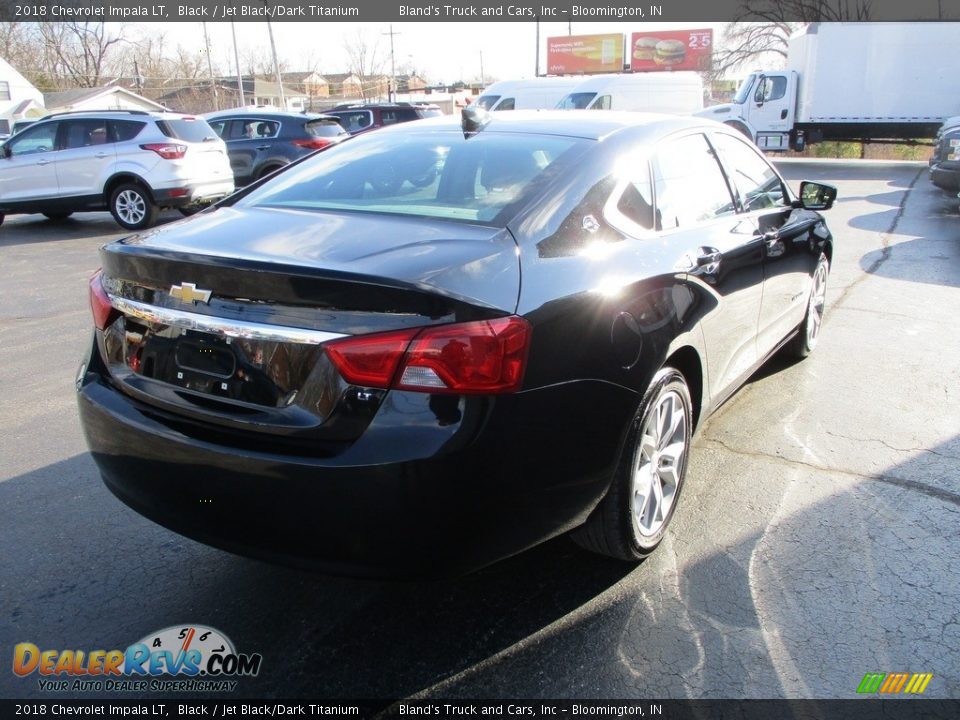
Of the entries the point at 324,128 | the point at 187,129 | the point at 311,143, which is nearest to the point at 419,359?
the point at 187,129

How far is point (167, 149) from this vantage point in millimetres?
11359

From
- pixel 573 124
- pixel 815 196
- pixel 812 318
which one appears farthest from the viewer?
pixel 812 318

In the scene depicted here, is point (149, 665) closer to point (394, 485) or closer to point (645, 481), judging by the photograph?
point (394, 485)

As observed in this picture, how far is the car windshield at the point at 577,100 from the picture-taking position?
69.9 feet

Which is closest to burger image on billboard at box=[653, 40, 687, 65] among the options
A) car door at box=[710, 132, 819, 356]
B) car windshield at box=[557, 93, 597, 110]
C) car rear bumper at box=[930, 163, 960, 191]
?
car windshield at box=[557, 93, 597, 110]

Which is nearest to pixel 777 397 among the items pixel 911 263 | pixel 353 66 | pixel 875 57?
pixel 911 263

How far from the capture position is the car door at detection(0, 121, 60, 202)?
1177cm

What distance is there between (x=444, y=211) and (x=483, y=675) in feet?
5.10

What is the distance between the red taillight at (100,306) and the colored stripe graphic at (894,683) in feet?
8.75

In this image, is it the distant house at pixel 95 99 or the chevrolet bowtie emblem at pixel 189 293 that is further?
the distant house at pixel 95 99

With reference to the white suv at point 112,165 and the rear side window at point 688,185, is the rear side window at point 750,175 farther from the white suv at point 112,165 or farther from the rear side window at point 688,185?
the white suv at point 112,165

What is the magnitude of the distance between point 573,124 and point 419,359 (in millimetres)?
1743

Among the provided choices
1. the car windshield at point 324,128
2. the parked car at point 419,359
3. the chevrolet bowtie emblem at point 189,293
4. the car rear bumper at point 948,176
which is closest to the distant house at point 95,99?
the car windshield at point 324,128

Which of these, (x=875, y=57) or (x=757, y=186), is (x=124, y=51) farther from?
(x=757, y=186)
